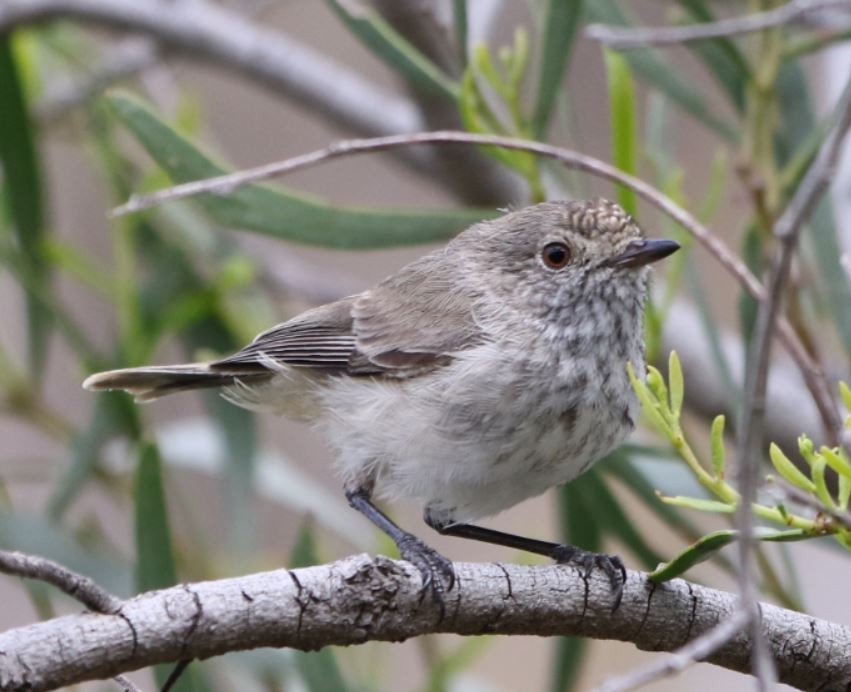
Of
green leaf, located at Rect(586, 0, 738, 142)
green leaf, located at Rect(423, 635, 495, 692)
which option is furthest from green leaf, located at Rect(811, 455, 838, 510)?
green leaf, located at Rect(586, 0, 738, 142)

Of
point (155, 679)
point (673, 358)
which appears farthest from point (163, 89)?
point (673, 358)

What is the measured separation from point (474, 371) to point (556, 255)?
39 cm

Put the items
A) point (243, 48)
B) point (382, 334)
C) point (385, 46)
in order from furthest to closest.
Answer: point (243, 48) < point (382, 334) < point (385, 46)

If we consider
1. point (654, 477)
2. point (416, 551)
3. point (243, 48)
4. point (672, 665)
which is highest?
point (243, 48)

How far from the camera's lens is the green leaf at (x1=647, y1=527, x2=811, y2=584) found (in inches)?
64.9

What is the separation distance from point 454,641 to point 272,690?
Answer: 2.86 meters

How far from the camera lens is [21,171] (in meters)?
3.62

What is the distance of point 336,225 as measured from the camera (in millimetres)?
2801

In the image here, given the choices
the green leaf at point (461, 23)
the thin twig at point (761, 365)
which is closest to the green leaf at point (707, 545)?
the thin twig at point (761, 365)

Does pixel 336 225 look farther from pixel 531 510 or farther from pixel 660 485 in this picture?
pixel 531 510

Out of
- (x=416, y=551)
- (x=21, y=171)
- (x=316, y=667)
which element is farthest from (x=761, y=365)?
(x=21, y=171)

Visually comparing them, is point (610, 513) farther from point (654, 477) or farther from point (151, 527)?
point (151, 527)

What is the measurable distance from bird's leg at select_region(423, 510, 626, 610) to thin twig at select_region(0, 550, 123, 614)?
79 centimetres

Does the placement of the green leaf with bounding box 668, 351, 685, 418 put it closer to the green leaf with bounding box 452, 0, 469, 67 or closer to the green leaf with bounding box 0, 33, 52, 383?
the green leaf with bounding box 452, 0, 469, 67
